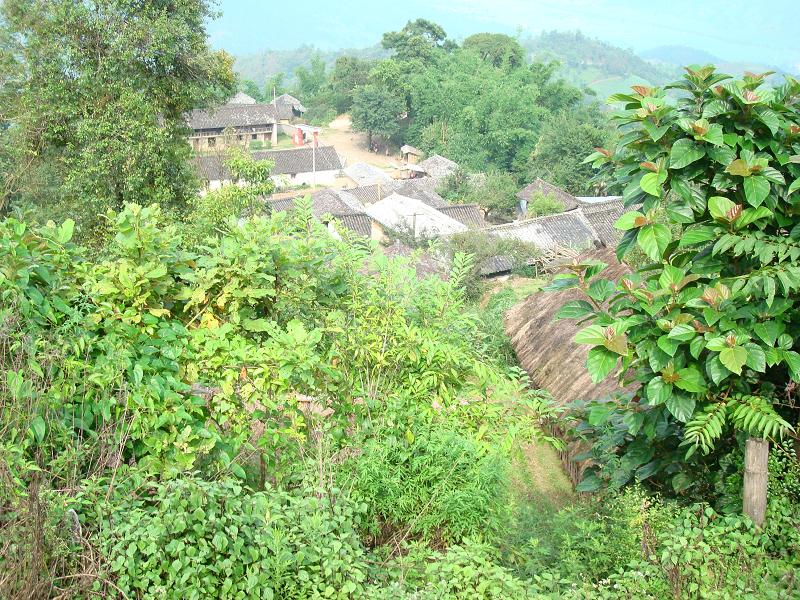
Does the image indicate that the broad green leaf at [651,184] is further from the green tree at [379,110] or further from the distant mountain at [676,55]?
the distant mountain at [676,55]

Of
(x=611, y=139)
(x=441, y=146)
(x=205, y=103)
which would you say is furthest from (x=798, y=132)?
(x=441, y=146)

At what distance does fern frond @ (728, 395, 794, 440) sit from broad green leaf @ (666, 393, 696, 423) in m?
0.20

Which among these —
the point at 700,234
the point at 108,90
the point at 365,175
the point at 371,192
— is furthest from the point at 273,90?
the point at 700,234

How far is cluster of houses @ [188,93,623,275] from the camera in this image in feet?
78.4

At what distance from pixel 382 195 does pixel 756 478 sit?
100ft

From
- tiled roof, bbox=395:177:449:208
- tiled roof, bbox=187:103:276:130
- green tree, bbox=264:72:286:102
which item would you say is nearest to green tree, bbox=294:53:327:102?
green tree, bbox=264:72:286:102

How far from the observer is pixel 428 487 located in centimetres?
416

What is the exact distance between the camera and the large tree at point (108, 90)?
1184cm

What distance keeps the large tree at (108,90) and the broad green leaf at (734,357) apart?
9994mm

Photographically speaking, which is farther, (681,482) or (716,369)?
(681,482)

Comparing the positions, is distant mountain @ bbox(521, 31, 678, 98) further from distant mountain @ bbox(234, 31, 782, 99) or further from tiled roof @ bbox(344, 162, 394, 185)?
tiled roof @ bbox(344, 162, 394, 185)

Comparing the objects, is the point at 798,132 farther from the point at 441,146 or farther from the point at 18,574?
the point at 441,146

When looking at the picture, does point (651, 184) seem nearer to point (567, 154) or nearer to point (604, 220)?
point (604, 220)

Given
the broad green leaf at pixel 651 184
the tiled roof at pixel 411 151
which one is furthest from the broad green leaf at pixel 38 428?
the tiled roof at pixel 411 151
